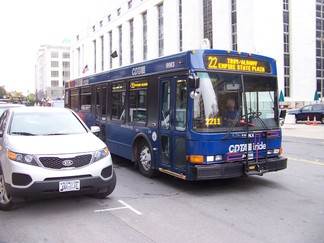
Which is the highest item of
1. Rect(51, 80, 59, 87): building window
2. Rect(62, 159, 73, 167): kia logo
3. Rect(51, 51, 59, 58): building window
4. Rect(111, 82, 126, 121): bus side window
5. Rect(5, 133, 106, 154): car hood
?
Rect(51, 51, 59, 58): building window

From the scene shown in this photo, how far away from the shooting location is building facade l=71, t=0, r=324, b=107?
38.5m

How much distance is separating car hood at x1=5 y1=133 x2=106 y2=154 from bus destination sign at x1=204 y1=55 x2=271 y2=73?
265 cm

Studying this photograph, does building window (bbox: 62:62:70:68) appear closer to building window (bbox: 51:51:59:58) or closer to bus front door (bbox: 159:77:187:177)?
building window (bbox: 51:51:59:58)

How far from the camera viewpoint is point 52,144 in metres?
5.81

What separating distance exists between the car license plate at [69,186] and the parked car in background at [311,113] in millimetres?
26901

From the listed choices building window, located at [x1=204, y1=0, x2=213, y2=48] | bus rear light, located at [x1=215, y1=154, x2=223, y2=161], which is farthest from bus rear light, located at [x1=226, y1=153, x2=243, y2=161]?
building window, located at [x1=204, y1=0, x2=213, y2=48]

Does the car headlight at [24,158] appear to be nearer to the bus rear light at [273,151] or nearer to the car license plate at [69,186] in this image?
the car license plate at [69,186]

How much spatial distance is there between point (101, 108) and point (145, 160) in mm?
3359

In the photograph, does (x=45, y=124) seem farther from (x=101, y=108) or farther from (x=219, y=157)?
(x=101, y=108)

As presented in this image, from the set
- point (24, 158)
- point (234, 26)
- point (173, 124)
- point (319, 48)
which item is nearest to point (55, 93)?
point (234, 26)

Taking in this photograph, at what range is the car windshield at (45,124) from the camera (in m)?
6.54

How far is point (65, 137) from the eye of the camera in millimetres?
6254

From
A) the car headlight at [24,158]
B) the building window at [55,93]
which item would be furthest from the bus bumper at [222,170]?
the building window at [55,93]

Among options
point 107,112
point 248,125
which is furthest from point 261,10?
point 248,125
